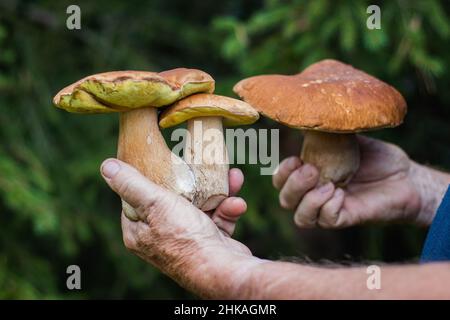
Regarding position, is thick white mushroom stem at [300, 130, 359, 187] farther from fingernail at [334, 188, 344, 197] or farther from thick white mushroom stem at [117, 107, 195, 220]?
thick white mushroom stem at [117, 107, 195, 220]

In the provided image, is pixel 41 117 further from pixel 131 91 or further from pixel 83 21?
pixel 131 91

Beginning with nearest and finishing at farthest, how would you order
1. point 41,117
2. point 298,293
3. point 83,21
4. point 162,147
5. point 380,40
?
point 298,293, point 162,147, point 380,40, point 41,117, point 83,21

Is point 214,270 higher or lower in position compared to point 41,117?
lower

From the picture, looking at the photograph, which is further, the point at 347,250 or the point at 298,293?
the point at 347,250

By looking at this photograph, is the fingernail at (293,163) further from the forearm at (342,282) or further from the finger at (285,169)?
the forearm at (342,282)

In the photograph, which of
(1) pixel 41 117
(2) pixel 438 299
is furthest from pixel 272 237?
(2) pixel 438 299

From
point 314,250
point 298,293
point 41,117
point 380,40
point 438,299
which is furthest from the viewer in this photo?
point 314,250

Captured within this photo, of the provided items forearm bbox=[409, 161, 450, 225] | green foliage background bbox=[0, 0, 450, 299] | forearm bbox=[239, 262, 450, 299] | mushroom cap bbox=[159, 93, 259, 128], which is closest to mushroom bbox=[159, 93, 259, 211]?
mushroom cap bbox=[159, 93, 259, 128]

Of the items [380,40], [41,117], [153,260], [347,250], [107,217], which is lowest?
[347,250]

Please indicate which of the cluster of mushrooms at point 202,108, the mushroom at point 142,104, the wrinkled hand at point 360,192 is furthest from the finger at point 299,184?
the mushroom at point 142,104
